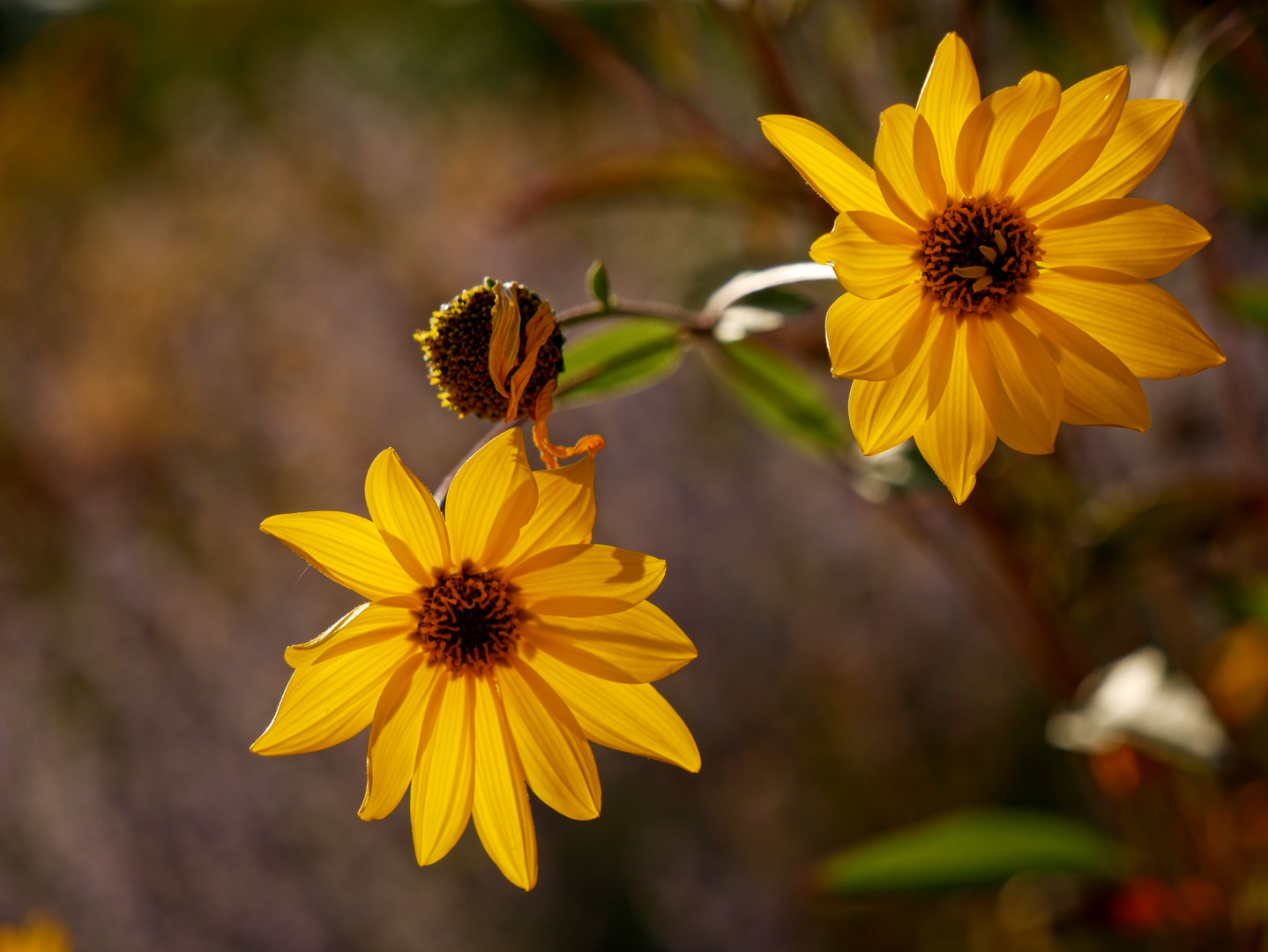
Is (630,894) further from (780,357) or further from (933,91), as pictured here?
(933,91)

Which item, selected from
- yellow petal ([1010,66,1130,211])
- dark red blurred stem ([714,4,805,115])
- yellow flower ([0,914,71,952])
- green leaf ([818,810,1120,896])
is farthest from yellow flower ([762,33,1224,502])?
yellow flower ([0,914,71,952])

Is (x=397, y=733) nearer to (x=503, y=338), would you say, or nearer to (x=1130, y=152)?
(x=503, y=338)

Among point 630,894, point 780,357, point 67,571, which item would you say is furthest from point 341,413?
point 780,357

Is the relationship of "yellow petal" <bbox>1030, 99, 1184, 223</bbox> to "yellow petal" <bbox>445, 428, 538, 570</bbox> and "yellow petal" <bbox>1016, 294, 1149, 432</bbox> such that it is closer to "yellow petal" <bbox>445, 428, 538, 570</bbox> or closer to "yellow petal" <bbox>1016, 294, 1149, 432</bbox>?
"yellow petal" <bbox>1016, 294, 1149, 432</bbox>

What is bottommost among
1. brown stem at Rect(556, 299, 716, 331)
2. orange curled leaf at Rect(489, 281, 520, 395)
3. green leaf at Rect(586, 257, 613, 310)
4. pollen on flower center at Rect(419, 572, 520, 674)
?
pollen on flower center at Rect(419, 572, 520, 674)

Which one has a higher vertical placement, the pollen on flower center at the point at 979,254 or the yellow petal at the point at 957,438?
the pollen on flower center at the point at 979,254

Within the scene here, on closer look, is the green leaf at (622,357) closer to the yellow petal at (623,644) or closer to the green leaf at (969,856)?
the yellow petal at (623,644)

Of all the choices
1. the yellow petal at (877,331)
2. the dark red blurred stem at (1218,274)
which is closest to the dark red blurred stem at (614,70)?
the dark red blurred stem at (1218,274)
